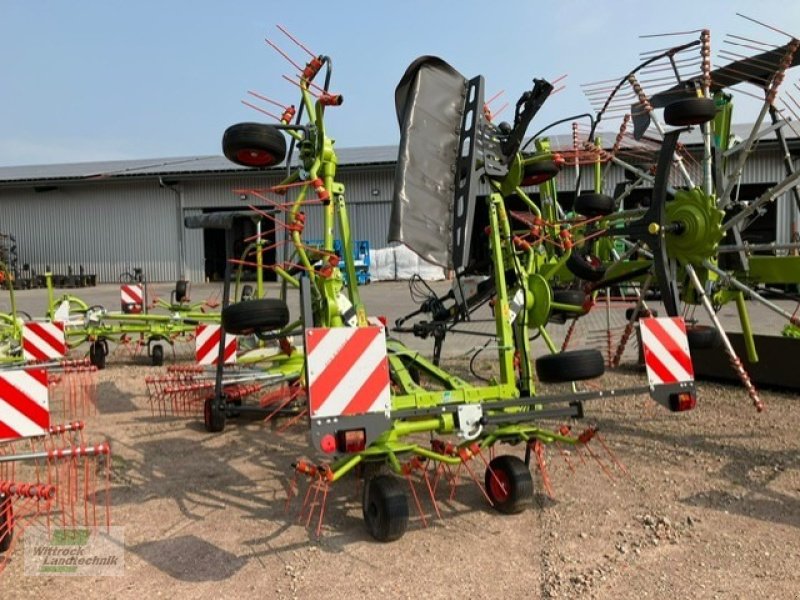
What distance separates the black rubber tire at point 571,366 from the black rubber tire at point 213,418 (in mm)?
2976

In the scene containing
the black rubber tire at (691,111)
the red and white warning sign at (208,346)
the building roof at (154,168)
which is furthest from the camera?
the building roof at (154,168)

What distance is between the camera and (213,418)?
5.61 meters

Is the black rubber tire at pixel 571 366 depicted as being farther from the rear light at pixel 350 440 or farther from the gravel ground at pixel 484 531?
the rear light at pixel 350 440

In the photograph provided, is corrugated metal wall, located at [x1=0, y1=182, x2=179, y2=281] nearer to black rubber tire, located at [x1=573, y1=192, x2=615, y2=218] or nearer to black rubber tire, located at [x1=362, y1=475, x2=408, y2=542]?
black rubber tire, located at [x1=573, y1=192, x2=615, y2=218]

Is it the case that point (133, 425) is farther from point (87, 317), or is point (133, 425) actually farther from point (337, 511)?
point (87, 317)

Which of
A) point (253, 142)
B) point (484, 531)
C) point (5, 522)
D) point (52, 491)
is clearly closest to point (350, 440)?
point (484, 531)

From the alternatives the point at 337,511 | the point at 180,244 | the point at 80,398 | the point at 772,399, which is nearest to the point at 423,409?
the point at 337,511

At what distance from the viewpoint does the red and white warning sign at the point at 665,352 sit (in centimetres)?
355

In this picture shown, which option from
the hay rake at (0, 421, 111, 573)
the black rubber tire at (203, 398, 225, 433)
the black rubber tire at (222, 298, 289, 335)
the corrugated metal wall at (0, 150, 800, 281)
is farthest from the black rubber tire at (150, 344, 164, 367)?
the corrugated metal wall at (0, 150, 800, 281)

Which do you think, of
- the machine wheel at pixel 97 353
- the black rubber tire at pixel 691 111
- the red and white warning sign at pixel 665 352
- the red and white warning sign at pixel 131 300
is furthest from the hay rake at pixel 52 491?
the red and white warning sign at pixel 131 300

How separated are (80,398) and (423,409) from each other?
17.2ft

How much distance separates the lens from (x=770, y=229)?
22.2 metres

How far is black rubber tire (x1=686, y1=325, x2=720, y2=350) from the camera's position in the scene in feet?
15.3

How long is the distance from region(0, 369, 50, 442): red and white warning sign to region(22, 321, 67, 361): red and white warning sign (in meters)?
2.77
